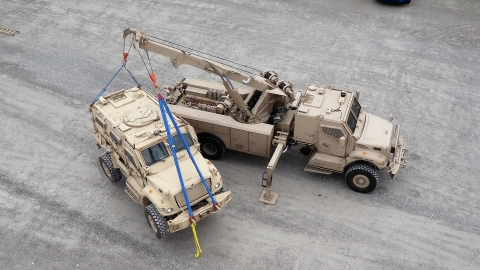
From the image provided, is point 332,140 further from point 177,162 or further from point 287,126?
point 177,162

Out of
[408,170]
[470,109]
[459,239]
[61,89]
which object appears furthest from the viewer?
[61,89]

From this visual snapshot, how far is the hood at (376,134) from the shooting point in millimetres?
12539

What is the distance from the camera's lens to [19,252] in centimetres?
1134

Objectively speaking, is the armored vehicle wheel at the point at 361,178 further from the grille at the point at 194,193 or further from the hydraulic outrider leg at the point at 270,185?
the grille at the point at 194,193

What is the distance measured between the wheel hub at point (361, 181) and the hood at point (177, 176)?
441cm

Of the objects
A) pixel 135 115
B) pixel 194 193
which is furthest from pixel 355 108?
pixel 135 115

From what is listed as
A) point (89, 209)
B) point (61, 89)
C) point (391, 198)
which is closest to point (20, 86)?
point (61, 89)

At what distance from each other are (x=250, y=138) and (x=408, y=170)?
515 cm

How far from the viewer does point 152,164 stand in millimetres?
11508

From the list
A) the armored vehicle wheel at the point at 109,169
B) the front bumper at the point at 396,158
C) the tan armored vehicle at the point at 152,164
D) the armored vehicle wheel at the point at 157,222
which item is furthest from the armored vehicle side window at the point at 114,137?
the front bumper at the point at 396,158

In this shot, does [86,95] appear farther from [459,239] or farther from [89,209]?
[459,239]

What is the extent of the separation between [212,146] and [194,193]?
303cm

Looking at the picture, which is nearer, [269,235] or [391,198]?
[269,235]

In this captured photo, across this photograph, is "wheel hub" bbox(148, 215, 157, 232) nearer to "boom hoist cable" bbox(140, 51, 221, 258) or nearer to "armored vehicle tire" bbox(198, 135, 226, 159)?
"boom hoist cable" bbox(140, 51, 221, 258)
